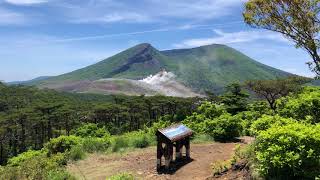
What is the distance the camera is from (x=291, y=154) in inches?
362

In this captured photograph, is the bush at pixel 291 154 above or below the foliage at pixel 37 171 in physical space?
above

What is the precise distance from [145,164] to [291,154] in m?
8.41

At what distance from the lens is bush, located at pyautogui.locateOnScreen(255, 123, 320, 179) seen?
929 centimetres

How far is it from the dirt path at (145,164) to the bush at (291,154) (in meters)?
4.37

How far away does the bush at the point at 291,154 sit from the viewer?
9289 mm

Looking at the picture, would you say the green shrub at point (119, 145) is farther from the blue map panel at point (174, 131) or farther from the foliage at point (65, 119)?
the foliage at point (65, 119)

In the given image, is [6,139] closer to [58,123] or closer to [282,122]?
[58,123]

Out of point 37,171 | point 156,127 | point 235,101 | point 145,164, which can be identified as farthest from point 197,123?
point 235,101

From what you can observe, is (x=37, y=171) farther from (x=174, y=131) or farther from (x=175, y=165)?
(x=174, y=131)

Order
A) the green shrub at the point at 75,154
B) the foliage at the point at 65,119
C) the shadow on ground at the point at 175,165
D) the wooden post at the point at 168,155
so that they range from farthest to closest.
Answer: the foliage at the point at 65,119 < the green shrub at the point at 75,154 < the wooden post at the point at 168,155 < the shadow on ground at the point at 175,165

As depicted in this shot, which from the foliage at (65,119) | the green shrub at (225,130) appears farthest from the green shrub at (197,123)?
the foliage at (65,119)

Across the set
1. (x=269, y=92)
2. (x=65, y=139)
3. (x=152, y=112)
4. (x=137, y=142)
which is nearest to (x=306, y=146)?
(x=137, y=142)

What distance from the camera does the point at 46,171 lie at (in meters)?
15.2

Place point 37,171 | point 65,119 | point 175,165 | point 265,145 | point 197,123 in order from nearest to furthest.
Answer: point 265,145 → point 37,171 → point 175,165 → point 197,123 → point 65,119
